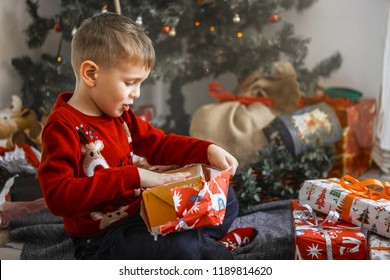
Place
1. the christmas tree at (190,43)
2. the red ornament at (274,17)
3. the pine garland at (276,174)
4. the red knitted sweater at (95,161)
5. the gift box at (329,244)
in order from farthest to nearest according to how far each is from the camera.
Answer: the red ornament at (274,17), the christmas tree at (190,43), the pine garland at (276,174), the gift box at (329,244), the red knitted sweater at (95,161)

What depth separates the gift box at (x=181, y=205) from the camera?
2.97 ft

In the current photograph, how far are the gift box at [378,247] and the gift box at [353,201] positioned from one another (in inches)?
0.5

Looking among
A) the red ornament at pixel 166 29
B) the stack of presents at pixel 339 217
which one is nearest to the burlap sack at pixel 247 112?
the stack of presents at pixel 339 217

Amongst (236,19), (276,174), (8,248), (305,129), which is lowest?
(8,248)

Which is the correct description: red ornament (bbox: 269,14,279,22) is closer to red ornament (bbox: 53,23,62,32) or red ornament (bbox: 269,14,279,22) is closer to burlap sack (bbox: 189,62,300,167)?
burlap sack (bbox: 189,62,300,167)

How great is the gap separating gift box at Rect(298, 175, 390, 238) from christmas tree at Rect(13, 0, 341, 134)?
756mm

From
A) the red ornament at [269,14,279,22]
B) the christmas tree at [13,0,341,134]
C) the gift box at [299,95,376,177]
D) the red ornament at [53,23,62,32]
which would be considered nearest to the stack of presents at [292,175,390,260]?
the gift box at [299,95,376,177]

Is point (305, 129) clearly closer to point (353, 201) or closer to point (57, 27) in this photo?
point (353, 201)

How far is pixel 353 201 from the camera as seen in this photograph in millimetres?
1095

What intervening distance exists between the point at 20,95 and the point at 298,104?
102cm

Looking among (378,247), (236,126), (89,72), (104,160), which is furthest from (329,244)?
(236,126)

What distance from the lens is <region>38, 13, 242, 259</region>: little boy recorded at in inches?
35.2

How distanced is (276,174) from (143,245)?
62cm

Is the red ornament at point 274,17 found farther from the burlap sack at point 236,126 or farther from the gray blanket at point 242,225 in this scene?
the gray blanket at point 242,225
